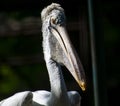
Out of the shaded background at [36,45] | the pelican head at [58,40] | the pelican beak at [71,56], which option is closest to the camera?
the pelican beak at [71,56]

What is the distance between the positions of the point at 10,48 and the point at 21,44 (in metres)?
0.27

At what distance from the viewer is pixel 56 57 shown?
7.02 m

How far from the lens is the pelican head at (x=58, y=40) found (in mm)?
6641

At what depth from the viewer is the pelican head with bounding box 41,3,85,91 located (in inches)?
261

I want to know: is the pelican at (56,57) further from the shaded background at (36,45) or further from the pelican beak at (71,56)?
the shaded background at (36,45)

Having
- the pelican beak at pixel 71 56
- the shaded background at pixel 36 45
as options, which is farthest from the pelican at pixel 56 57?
the shaded background at pixel 36 45

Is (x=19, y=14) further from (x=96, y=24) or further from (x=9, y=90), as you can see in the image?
(x=96, y=24)

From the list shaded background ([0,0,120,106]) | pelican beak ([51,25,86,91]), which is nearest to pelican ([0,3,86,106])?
pelican beak ([51,25,86,91])

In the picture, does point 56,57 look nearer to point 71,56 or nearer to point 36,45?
point 71,56

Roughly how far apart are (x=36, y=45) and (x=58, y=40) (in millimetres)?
6193

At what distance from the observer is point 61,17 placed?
22.8 feet

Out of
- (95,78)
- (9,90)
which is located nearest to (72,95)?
(95,78)

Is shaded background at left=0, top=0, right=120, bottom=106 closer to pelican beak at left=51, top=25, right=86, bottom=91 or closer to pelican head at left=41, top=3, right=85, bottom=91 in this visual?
pelican head at left=41, top=3, right=85, bottom=91

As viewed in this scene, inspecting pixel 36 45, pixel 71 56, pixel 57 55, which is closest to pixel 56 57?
pixel 57 55
